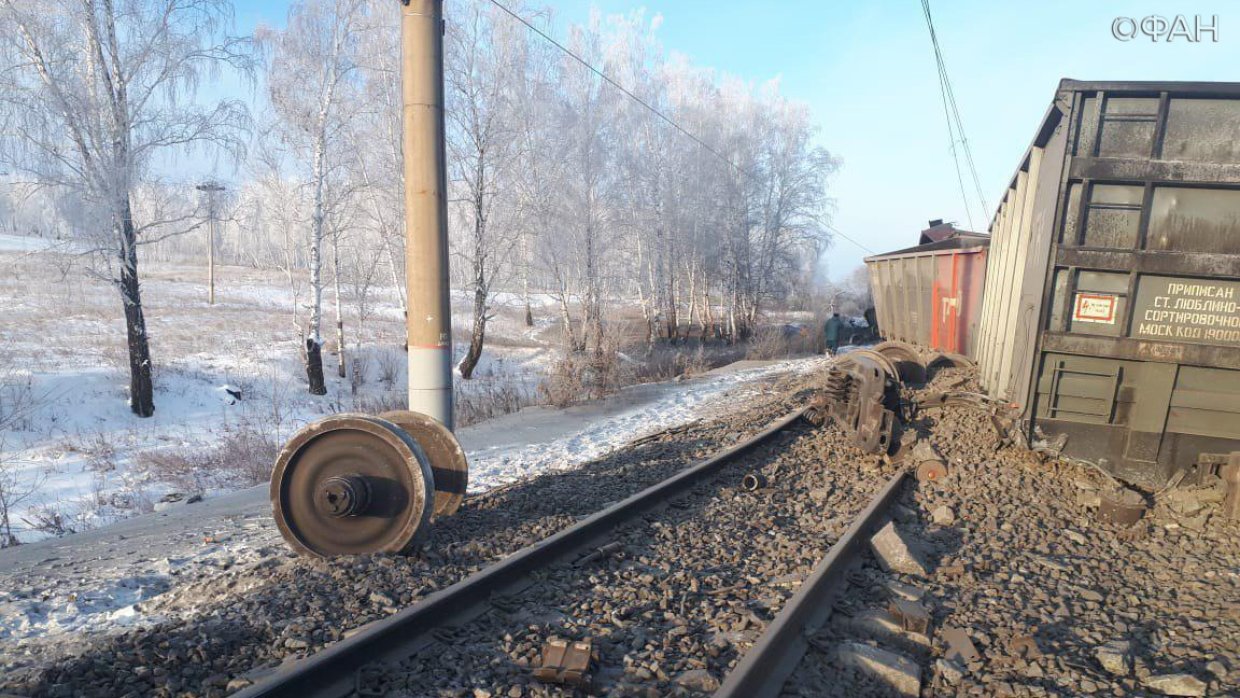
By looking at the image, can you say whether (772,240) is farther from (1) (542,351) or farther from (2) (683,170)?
(1) (542,351)

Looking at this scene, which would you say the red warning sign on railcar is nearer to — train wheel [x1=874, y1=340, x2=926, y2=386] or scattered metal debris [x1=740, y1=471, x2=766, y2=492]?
scattered metal debris [x1=740, y1=471, x2=766, y2=492]

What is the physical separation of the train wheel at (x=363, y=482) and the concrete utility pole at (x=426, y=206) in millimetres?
1640

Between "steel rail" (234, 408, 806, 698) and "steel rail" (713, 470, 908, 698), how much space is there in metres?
1.63

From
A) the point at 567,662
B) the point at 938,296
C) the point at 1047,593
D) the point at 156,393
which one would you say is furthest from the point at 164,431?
the point at 938,296

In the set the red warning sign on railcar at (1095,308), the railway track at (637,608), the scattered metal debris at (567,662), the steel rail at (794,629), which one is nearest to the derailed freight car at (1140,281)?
the red warning sign on railcar at (1095,308)

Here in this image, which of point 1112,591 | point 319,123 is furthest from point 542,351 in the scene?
point 1112,591

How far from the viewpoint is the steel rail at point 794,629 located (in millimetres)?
3086

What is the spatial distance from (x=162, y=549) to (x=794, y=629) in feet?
15.8

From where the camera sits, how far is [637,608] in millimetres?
4016

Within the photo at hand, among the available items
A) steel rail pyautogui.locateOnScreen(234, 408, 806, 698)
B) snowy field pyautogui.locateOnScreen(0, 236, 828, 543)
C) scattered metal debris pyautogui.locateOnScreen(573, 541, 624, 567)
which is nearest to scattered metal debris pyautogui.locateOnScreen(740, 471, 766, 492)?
steel rail pyautogui.locateOnScreen(234, 408, 806, 698)

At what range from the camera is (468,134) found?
20094 mm

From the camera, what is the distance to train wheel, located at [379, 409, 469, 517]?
548 centimetres

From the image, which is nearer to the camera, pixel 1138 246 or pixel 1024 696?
pixel 1024 696

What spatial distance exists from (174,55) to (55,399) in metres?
8.02
